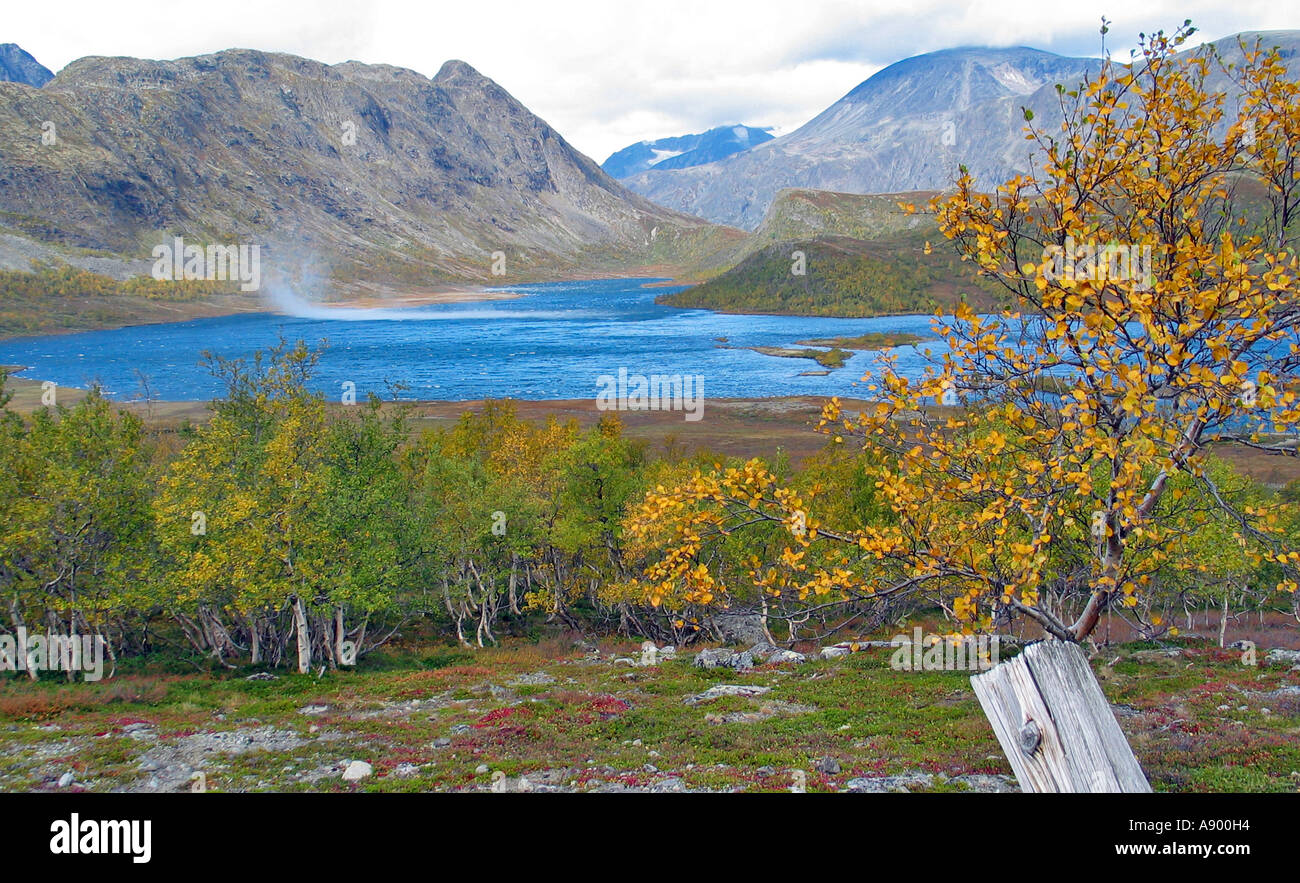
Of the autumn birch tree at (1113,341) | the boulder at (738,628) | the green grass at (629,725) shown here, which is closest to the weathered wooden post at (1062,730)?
the autumn birch tree at (1113,341)

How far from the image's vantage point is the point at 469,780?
1532 cm

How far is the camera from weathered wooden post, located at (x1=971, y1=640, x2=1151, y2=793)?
604 cm

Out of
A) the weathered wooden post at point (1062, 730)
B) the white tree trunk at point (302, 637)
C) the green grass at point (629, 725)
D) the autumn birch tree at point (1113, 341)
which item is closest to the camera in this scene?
the weathered wooden post at point (1062, 730)

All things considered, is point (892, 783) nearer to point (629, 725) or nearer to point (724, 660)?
point (629, 725)

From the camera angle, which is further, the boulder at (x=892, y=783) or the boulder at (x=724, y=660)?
the boulder at (x=724, y=660)

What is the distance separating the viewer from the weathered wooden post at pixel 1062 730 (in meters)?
6.04

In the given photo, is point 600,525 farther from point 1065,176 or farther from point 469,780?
point 1065,176

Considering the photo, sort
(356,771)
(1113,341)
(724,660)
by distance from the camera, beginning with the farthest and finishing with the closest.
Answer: (724,660) < (356,771) < (1113,341)

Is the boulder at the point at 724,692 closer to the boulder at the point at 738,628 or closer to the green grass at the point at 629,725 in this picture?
the green grass at the point at 629,725

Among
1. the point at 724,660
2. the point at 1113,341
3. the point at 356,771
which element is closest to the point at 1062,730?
the point at 1113,341

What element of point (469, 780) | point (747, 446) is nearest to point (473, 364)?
point (747, 446)

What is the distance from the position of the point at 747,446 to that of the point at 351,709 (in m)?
78.3

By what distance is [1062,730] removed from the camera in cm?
608

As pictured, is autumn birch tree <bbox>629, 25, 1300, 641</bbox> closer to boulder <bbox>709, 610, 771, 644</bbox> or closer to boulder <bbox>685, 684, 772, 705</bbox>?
boulder <bbox>685, 684, 772, 705</bbox>
